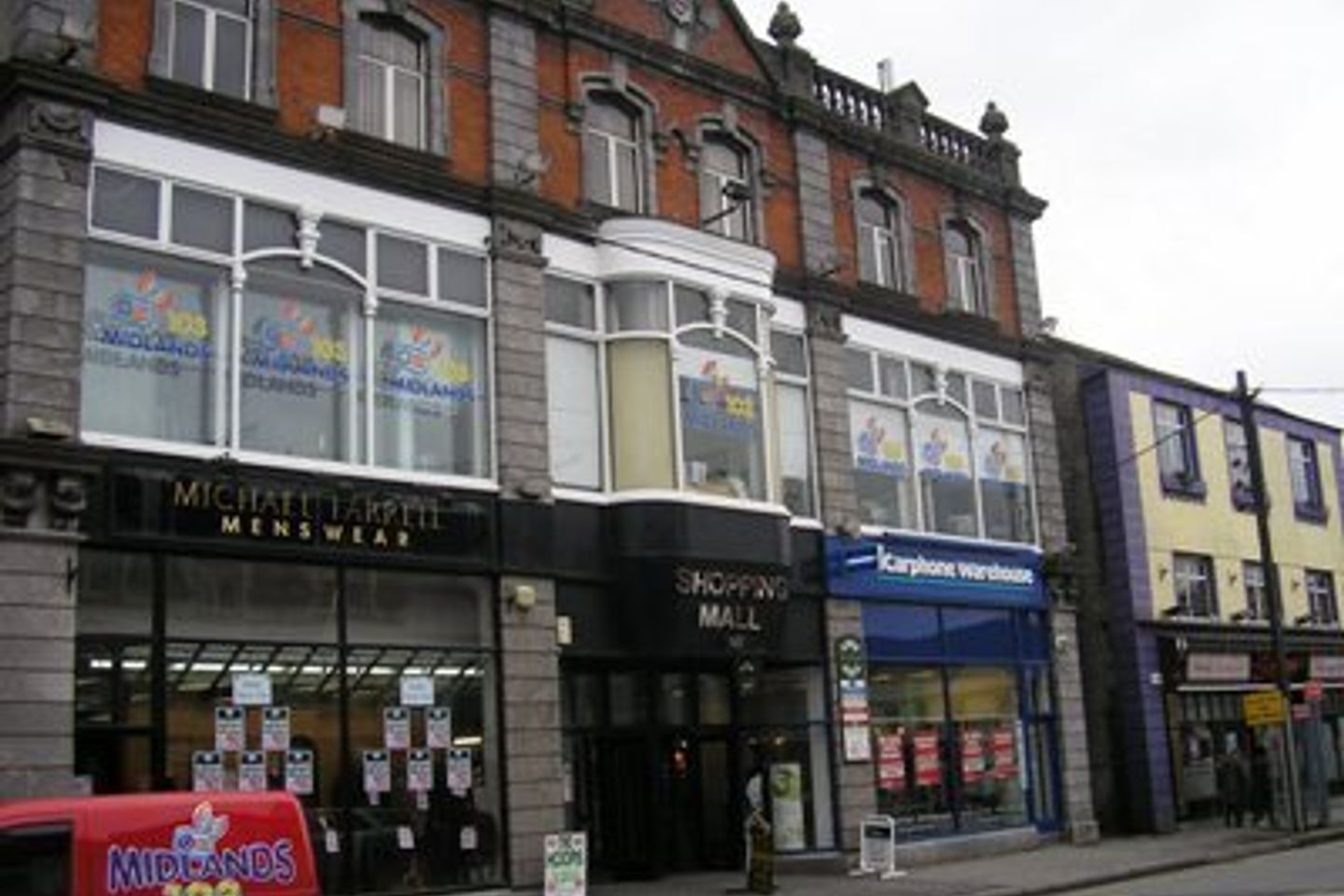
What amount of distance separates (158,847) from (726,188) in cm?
1613

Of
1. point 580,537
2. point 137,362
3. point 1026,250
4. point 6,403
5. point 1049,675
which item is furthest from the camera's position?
point 1026,250

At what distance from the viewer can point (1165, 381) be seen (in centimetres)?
3294

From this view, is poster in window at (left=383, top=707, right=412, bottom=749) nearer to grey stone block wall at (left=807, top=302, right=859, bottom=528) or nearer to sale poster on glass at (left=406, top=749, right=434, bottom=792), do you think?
sale poster on glass at (left=406, top=749, right=434, bottom=792)

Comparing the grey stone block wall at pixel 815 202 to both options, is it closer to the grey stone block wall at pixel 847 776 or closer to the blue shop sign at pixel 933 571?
the blue shop sign at pixel 933 571

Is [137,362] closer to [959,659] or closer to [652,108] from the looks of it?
[652,108]

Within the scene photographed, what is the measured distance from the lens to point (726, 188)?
952 inches

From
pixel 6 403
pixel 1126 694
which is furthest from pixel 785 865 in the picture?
pixel 6 403

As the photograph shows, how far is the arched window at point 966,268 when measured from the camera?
28359 millimetres

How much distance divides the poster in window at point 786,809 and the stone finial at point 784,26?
11.3 m

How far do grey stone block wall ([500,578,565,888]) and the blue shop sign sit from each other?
5492 mm

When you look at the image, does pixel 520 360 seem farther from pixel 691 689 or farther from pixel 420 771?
pixel 691 689

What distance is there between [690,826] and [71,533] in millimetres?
10157

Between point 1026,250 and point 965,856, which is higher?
point 1026,250

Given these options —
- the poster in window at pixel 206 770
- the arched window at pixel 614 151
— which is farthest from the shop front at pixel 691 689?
the poster in window at pixel 206 770
